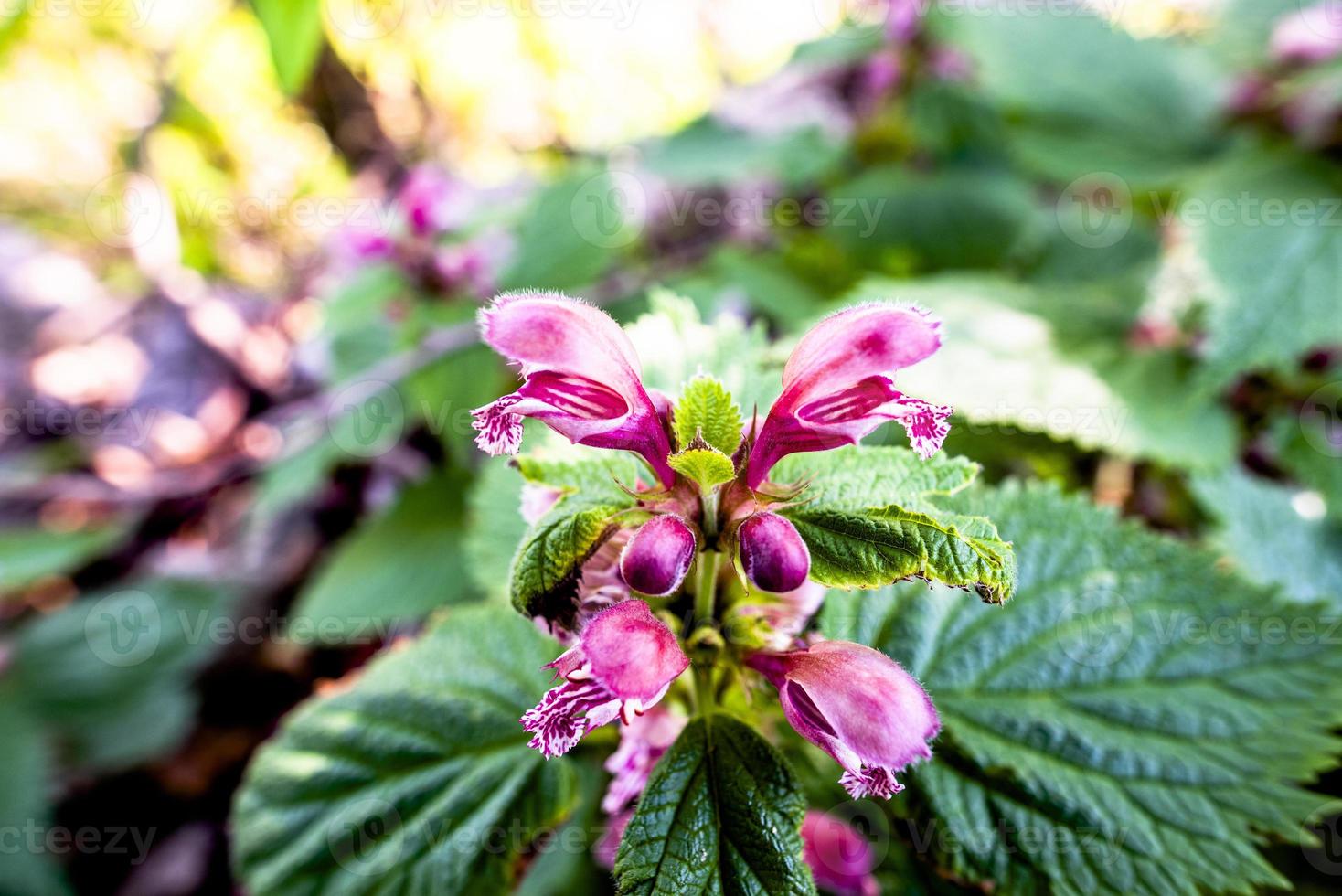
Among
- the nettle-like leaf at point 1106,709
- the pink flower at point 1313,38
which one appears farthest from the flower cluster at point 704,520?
the pink flower at point 1313,38

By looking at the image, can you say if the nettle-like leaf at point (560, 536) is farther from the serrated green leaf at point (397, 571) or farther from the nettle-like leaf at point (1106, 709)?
the serrated green leaf at point (397, 571)

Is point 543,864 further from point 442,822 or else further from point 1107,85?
point 1107,85

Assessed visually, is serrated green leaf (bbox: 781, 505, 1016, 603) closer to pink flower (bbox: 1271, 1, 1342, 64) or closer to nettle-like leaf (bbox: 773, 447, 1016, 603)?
nettle-like leaf (bbox: 773, 447, 1016, 603)

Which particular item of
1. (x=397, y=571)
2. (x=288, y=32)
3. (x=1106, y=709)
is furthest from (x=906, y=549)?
(x=288, y=32)

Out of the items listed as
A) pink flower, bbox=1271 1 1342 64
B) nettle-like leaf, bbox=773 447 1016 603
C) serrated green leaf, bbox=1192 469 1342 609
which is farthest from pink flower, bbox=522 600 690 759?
pink flower, bbox=1271 1 1342 64

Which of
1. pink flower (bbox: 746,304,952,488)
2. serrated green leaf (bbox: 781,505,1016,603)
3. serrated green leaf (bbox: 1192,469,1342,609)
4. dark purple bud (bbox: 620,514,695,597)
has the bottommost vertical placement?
dark purple bud (bbox: 620,514,695,597)

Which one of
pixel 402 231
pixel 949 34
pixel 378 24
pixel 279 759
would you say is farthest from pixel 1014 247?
pixel 378 24
